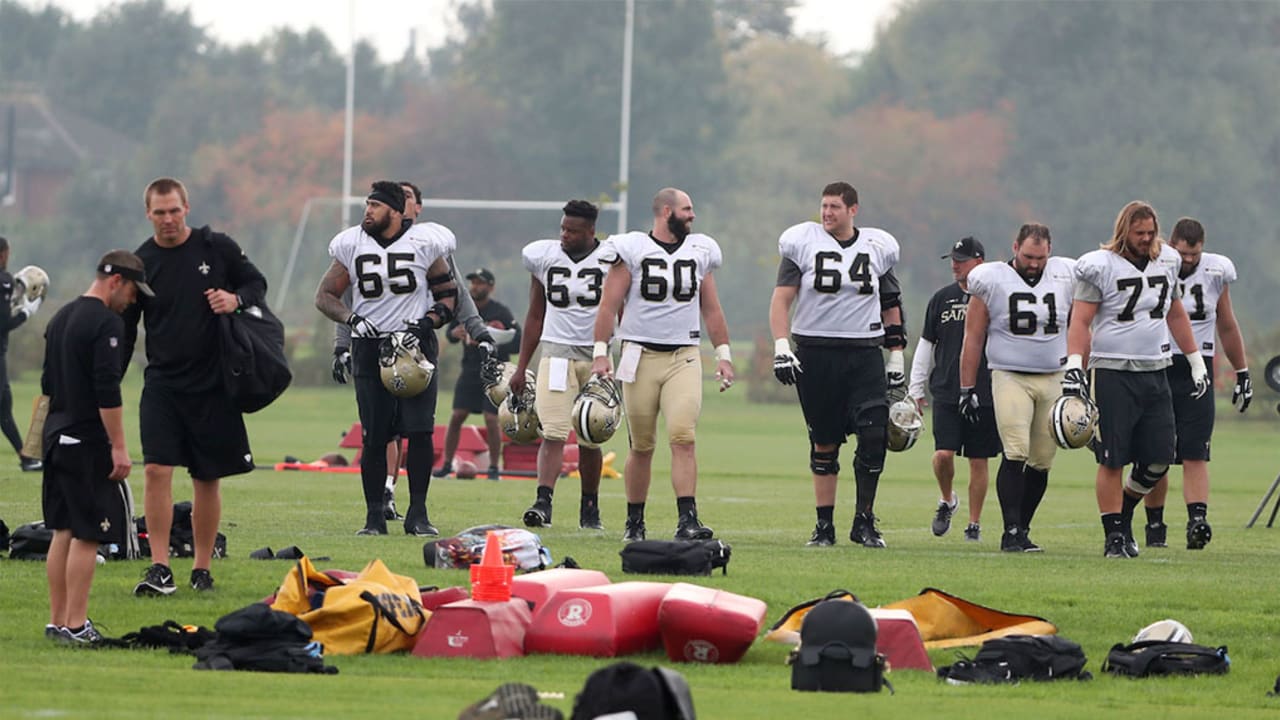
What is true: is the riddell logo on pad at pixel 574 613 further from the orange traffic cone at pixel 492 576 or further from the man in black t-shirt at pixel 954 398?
the man in black t-shirt at pixel 954 398

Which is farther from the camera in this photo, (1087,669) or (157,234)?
(157,234)

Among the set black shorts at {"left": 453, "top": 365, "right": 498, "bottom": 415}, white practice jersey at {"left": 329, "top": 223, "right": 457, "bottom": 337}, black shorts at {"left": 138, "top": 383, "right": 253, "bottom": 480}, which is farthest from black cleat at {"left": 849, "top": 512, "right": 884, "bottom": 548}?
black shorts at {"left": 453, "top": 365, "right": 498, "bottom": 415}

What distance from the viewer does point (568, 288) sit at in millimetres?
14883

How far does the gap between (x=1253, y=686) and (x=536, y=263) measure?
23.2 ft

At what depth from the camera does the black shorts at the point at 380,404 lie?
1372cm

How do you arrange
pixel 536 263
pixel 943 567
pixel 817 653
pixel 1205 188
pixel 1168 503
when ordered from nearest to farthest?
pixel 817 653, pixel 943 567, pixel 536 263, pixel 1168 503, pixel 1205 188

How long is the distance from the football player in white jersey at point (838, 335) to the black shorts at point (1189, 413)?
1911mm

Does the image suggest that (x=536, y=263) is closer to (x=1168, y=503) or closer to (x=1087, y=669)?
(x=1087, y=669)

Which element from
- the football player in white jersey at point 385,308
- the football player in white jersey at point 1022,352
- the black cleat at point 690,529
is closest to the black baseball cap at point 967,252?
the football player in white jersey at point 1022,352

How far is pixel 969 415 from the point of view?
1416cm

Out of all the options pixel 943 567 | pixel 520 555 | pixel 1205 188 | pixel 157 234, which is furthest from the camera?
pixel 1205 188

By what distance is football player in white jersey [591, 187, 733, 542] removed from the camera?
13.3 metres

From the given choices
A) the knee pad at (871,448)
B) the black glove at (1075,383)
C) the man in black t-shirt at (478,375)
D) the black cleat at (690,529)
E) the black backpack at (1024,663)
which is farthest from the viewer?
the man in black t-shirt at (478,375)

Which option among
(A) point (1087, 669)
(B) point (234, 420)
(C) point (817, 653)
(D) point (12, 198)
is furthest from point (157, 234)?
(D) point (12, 198)
